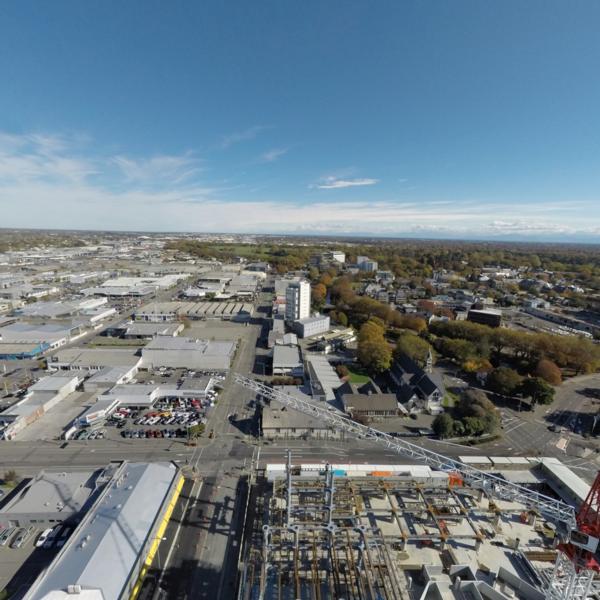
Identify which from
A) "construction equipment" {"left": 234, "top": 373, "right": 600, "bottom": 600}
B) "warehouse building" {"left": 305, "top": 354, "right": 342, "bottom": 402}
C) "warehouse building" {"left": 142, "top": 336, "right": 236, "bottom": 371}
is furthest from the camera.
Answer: "warehouse building" {"left": 142, "top": 336, "right": 236, "bottom": 371}

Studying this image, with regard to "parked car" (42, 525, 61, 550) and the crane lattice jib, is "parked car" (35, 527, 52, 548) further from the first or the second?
the crane lattice jib

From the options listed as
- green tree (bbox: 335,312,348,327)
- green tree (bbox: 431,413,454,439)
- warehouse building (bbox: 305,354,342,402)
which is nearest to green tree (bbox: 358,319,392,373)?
warehouse building (bbox: 305,354,342,402)

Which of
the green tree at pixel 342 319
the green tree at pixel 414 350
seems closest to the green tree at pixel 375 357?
the green tree at pixel 414 350

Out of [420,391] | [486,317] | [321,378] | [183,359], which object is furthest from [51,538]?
[486,317]

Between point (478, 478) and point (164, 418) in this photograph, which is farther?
point (164, 418)

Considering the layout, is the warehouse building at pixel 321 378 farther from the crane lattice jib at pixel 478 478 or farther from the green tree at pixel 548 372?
the green tree at pixel 548 372

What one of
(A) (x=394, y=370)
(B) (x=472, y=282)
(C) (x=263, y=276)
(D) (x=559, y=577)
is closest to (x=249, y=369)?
(A) (x=394, y=370)

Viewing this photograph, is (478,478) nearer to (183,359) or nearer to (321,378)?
(321,378)
